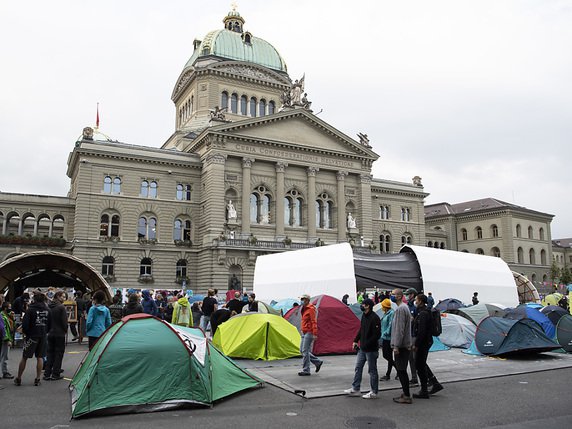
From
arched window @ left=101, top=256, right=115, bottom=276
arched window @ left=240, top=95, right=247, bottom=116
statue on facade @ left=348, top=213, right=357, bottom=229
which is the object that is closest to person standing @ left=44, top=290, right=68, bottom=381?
arched window @ left=101, top=256, right=115, bottom=276

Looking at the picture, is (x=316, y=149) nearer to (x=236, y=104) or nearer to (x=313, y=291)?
(x=236, y=104)

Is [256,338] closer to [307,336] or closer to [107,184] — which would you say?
[307,336]

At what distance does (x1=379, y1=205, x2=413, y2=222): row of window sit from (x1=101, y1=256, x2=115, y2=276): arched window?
31.7 metres

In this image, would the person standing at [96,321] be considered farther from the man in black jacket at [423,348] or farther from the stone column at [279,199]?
the stone column at [279,199]

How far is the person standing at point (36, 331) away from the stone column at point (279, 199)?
122 feet

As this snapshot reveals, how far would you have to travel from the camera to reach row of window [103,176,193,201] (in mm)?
47188

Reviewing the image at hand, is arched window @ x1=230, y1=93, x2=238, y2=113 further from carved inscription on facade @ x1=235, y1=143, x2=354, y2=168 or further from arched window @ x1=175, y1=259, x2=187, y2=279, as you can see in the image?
A: arched window @ x1=175, y1=259, x2=187, y2=279

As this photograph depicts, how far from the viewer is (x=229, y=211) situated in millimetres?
47594

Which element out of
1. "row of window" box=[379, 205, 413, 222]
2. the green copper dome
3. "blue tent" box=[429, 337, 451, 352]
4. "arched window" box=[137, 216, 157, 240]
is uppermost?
the green copper dome

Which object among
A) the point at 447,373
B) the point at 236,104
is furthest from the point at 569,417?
the point at 236,104

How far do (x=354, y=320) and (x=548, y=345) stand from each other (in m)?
6.22

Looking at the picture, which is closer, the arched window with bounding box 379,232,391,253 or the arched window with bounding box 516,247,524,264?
the arched window with bounding box 379,232,391,253

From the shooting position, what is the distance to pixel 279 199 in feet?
164

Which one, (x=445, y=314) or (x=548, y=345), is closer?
(x=548, y=345)
